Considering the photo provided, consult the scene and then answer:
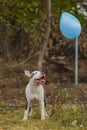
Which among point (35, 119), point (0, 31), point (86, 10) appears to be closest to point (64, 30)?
point (35, 119)

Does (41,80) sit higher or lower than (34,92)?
higher

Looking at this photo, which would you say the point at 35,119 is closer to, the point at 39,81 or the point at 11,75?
the point at 39,81

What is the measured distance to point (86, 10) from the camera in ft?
42.5

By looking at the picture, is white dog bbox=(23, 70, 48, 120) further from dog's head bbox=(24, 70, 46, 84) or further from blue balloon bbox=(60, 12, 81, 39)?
blue balloon bbox=(60, 12, 81, 39)

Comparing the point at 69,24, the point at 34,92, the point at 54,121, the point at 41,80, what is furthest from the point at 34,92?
the point at 69,24

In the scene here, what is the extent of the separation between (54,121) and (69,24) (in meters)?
2.61

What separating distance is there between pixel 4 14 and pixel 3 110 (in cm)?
443

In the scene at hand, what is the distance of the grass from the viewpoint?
22.5 feet

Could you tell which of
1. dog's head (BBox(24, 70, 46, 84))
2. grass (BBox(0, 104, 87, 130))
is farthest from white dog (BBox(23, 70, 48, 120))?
grass (BBox(0, 104, 87, 130))

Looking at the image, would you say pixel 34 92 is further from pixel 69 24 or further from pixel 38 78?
pixel 69 24

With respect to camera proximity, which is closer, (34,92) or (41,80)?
(41,80)

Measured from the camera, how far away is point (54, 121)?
7293 millimetres

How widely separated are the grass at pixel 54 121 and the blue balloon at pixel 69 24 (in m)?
1.91

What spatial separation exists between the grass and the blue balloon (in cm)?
191
